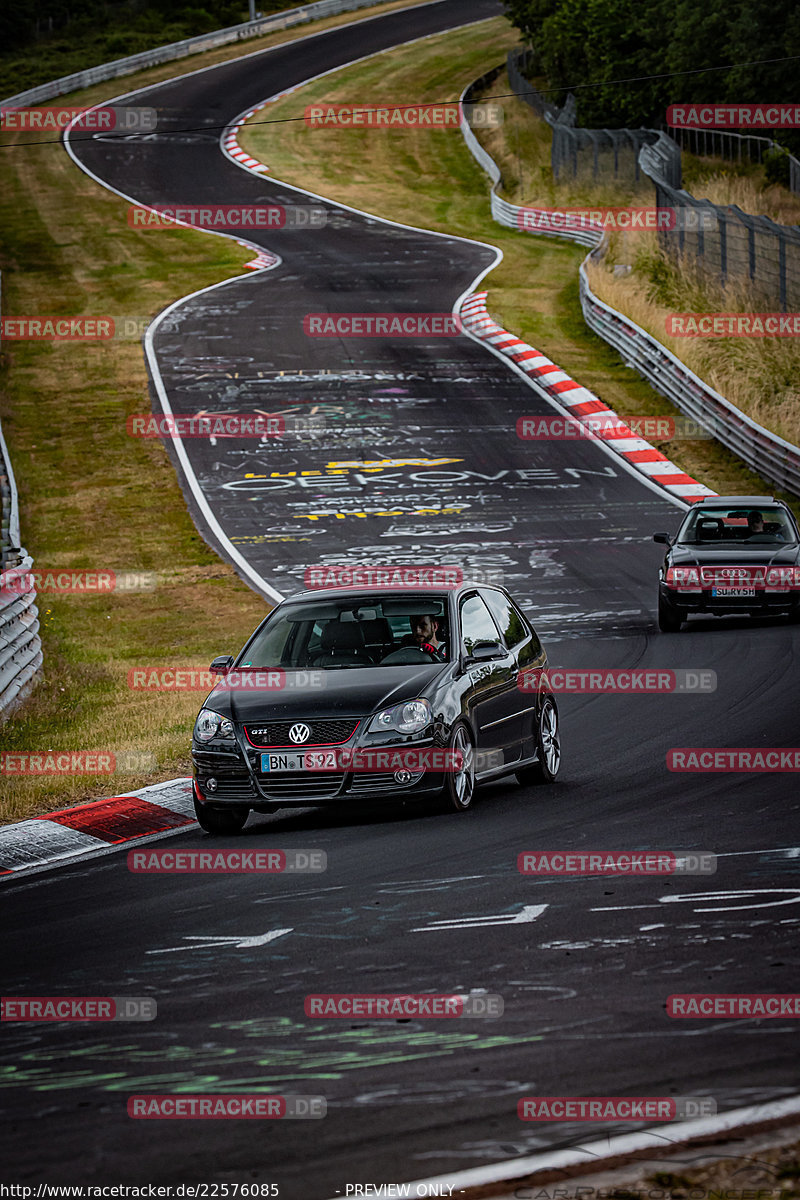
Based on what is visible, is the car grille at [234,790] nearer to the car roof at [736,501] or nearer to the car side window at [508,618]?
the car side window at [508,618]

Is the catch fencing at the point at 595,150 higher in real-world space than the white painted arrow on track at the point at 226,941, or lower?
higher

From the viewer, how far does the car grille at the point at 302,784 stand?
10.4 m

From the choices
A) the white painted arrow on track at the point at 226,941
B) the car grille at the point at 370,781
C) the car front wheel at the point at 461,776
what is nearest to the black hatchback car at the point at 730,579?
the car front wheel at the point at 461,776

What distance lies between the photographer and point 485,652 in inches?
450

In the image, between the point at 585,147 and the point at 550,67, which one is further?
the point at 550,67

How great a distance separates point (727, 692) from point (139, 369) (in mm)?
26308

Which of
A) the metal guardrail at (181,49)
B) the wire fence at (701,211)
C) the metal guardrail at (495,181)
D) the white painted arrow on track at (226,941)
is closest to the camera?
the white painted arrow on track at (226,941)

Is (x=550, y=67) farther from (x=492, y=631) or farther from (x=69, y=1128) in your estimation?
(x=69, y=1128)

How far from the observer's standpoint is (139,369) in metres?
39.4

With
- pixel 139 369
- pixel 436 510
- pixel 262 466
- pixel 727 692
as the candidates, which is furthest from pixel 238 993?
pixel 139 369

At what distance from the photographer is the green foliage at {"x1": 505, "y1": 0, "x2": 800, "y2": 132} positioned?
46.2 metres

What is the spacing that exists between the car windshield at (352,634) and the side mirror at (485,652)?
0.61 feet

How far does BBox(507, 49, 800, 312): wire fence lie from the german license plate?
23.5 metres

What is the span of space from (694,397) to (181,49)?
57.3m
